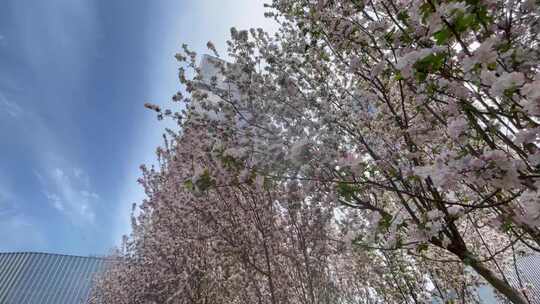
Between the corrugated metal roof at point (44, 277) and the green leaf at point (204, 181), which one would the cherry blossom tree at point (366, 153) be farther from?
the corrugated metal roof at point (44, 277)

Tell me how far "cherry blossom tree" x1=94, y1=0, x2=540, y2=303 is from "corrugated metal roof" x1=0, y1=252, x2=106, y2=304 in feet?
118

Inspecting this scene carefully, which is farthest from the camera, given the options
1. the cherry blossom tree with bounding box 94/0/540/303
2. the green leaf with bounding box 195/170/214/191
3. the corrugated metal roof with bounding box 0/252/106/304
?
the corrugated metal roof with bounding box 0/252/106/304

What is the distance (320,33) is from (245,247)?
8.00ft

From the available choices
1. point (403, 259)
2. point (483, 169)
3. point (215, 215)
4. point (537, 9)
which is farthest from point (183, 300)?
point (537, 9)

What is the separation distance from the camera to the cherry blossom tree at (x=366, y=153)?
1.21 m

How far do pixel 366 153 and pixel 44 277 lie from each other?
45193 millimetres

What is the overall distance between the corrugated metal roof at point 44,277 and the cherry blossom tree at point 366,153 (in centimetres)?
3607

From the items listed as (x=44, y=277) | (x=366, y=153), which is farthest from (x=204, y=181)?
(x=44, y=277)

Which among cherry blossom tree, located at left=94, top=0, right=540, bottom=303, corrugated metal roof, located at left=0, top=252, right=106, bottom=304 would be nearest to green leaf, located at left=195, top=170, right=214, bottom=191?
cherry blossom tree, located at left=94, top=0, right=540, bottom=303

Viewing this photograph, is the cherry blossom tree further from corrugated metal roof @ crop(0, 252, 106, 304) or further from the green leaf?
corrugated metal roof @ crop(0, 252, 106, 304)

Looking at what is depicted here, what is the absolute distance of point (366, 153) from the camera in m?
2.62

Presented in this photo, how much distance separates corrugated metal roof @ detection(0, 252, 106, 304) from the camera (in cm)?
3222

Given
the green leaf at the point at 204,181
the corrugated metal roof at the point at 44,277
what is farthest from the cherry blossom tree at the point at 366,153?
the corrugated metal roof at the point at 44,277

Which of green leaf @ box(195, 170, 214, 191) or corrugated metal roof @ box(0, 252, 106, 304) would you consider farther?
corrugated metal roof @ box(0, 252, 106, 304)
